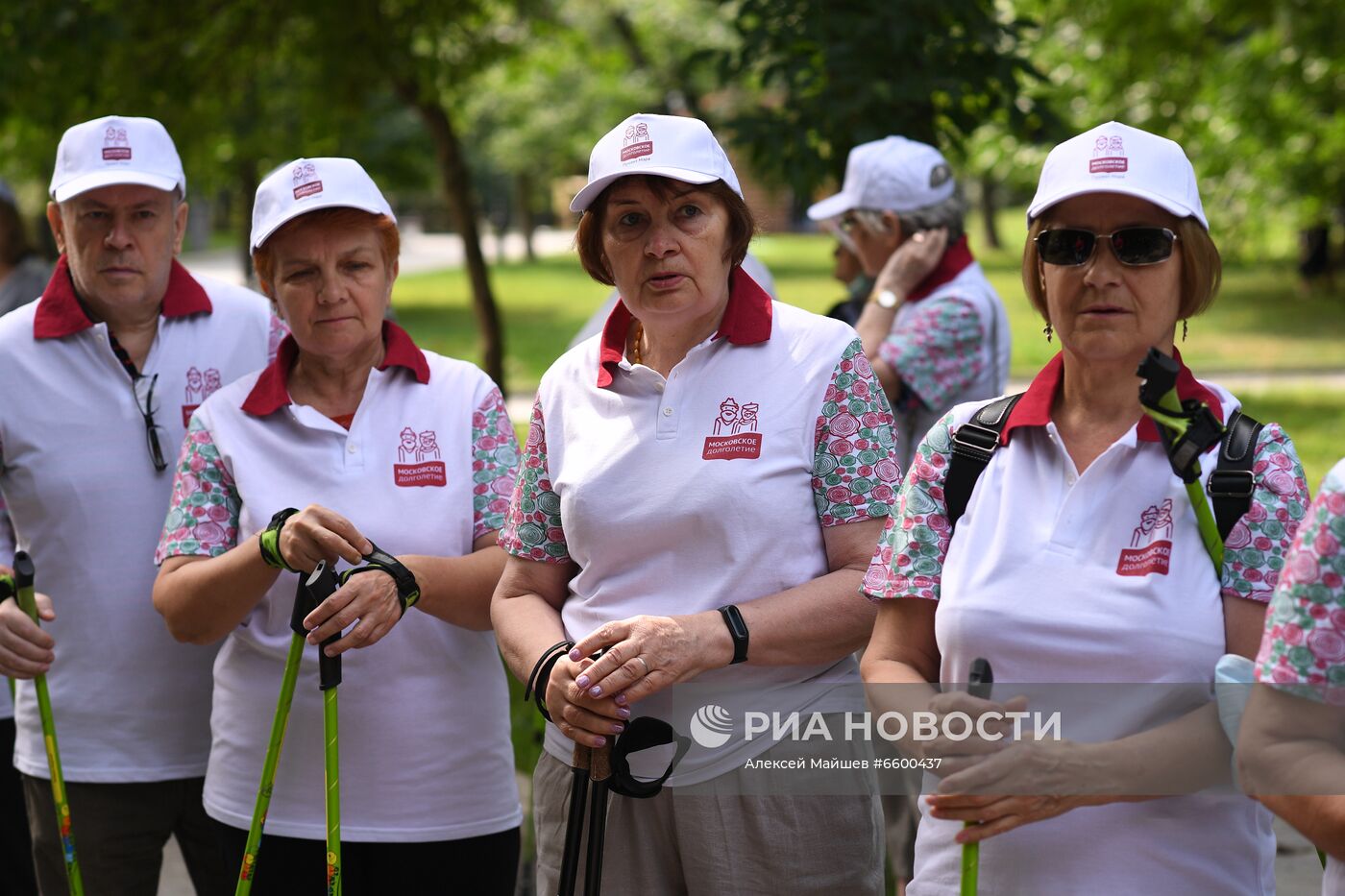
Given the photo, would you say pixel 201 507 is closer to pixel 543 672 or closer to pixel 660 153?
pixel 543 672

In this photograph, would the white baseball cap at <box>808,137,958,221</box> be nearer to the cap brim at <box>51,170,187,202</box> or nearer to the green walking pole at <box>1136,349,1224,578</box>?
the cap brim at <box>51,170,187,202</box>

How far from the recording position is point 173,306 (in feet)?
12.6

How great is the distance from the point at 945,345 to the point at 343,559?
2.01 m

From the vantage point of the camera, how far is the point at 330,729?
3037 millimetres

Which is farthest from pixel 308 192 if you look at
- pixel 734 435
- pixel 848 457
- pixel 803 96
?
pixel 803 96

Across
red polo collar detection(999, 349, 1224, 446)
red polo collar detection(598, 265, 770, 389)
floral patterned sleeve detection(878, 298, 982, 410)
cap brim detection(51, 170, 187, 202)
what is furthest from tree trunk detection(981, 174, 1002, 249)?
red polo collar detection(999, 349, 1224, 446)

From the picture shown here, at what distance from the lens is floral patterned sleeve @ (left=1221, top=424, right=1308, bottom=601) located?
2295 mm

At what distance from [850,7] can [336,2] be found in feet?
16.4

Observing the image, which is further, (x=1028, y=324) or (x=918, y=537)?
(x=1028, y=324)

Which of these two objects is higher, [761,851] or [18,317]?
[18,317]

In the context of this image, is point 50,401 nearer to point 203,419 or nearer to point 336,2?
point 203,419

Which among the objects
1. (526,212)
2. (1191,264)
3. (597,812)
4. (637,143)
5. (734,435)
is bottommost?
(526,212)

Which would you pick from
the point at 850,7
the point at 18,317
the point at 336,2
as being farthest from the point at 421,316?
the point at 18,317

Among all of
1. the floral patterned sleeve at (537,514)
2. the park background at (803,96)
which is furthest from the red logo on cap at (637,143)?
the floral patterned sleeve at (537,514)
